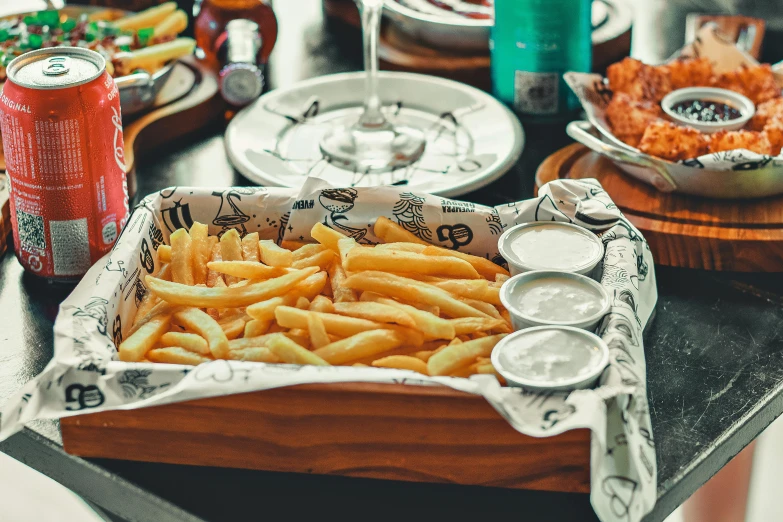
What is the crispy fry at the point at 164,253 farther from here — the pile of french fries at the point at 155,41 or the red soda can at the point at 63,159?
the pile of french fries at the point at 155,41

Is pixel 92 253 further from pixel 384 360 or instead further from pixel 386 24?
pixel 386 24

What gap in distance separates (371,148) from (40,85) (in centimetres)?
94

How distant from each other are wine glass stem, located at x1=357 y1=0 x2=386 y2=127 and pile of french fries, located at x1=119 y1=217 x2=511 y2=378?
0.72 m

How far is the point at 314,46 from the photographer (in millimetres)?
3275

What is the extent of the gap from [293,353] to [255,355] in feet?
0.25

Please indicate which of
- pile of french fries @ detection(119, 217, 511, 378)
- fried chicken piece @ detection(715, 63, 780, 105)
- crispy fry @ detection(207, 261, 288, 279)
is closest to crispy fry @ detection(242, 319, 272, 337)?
pile of french fries @ detection(119, 217, 511, 378)

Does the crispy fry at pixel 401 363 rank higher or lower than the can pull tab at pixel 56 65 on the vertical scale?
lower

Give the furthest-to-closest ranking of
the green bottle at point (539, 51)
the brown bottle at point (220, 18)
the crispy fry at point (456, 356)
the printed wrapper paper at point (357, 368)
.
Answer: the brown bottle at point (220, 18)
the green bottle at point (539, 51)
the crispy fry at point (456, 356)
the printed wrapper paper at point (357, 368)

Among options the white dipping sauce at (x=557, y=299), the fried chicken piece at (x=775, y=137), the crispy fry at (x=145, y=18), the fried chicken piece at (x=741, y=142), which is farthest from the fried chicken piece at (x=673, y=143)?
the crispy fry at (x=145, y=18)

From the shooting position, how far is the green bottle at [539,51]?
99.1 inches

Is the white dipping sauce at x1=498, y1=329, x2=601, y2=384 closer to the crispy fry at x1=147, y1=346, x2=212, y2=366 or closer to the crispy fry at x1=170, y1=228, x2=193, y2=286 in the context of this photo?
the crispy fry at x1=147, y1=346, x2=212, y2=366

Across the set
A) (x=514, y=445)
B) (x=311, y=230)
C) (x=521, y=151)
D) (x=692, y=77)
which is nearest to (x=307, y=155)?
(x=521, y=151)

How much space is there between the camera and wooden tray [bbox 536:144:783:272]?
2004 millimetres

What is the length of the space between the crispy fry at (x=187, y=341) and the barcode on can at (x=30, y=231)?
444mm
